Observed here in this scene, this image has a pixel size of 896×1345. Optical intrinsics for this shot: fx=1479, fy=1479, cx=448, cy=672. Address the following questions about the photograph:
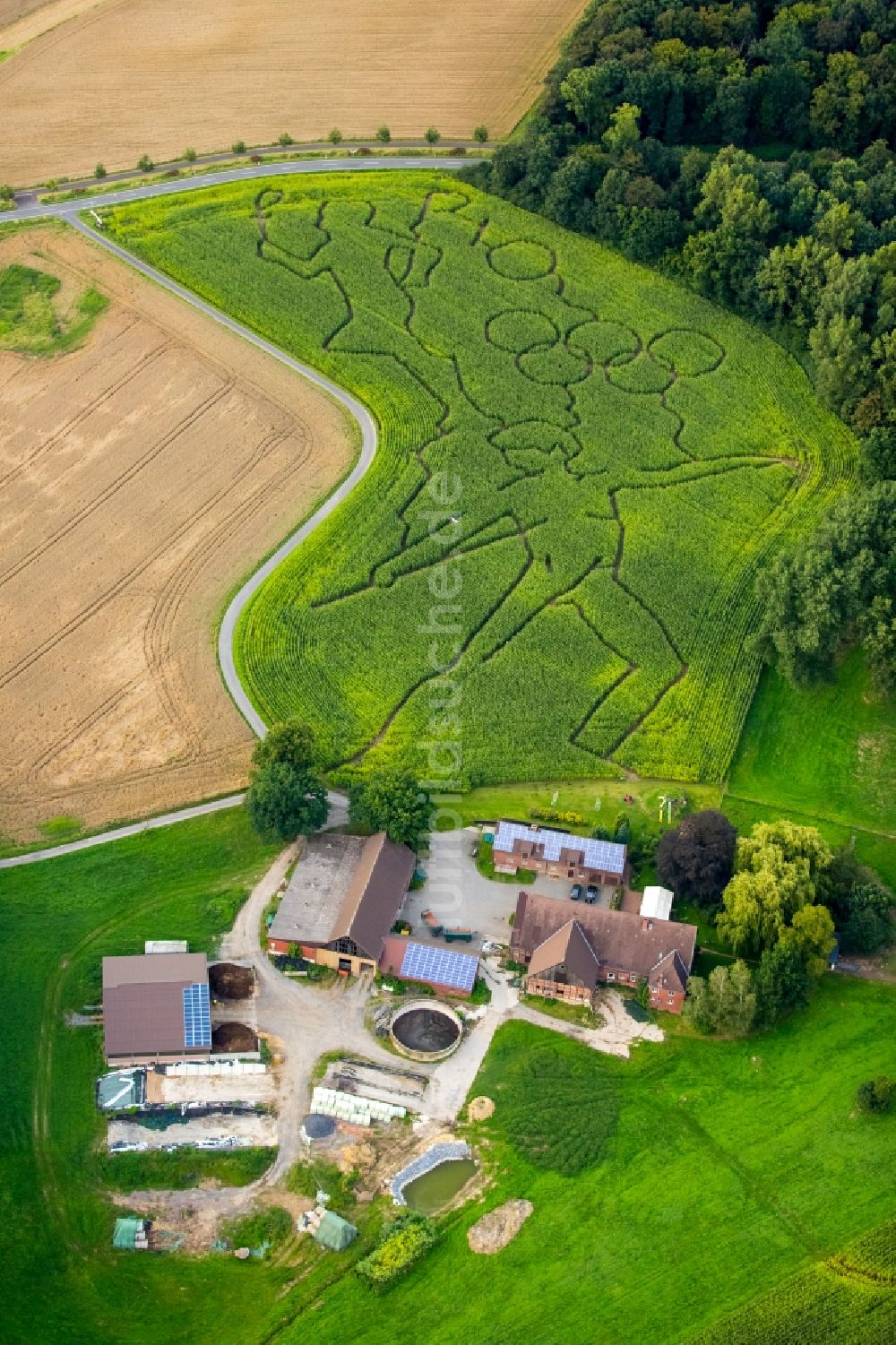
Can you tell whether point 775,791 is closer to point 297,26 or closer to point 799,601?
point 799,601

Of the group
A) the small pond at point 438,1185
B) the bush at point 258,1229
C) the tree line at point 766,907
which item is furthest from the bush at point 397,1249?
the tree line at point 766,907

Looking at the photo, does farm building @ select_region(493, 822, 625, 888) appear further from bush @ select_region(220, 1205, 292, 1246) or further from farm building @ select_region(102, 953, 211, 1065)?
bush @ select_region(220, 1205, 292, 1246)

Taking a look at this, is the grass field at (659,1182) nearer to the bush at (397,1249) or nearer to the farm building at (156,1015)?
the bush at (397,1249)

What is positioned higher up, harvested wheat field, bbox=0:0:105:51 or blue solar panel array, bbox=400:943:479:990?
harvested wheat field, bbox=0:0:105:51

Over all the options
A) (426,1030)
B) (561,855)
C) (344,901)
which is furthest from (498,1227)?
(561,855)

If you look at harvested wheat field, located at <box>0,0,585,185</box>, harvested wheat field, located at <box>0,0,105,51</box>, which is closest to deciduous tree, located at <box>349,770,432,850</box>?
harvested wheat field, located at <box>0,0,585,185</box>

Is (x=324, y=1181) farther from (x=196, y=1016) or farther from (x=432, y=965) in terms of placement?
(x=432, y=965)
